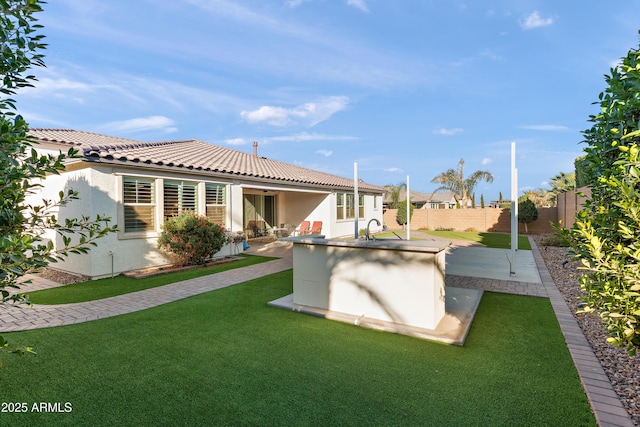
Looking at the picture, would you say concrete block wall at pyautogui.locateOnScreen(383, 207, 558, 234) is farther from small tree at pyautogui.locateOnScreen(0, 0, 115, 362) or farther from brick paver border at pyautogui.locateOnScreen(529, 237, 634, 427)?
small tree at pyautogui.locateOnScreen(0, 0, 115, 362)

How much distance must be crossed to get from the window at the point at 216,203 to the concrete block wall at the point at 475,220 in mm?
18572

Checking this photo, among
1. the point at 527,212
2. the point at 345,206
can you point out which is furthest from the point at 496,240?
the point at 345,206

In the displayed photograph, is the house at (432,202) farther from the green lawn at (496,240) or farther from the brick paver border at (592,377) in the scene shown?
the brick paver border at (592,377)

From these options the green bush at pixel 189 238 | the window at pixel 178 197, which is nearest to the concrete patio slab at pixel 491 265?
the green bush at pixel 189 238

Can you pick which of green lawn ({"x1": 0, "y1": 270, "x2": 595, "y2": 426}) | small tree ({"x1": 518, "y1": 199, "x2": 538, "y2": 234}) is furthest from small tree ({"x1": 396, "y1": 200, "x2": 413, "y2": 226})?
green lawn ({"x1": 0, "y1": 270, "x2": 595, "y2": 426})

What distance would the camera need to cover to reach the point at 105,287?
7547 mm

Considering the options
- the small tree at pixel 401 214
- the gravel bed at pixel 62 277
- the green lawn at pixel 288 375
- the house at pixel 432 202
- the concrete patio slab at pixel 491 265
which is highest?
the house at pixel 432 202

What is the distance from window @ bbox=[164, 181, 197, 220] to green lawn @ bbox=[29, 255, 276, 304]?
2.15 m

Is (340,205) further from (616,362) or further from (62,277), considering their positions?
(616,362)

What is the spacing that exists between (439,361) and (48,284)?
9701 millimetres

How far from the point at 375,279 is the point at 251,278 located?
4505 millimetres

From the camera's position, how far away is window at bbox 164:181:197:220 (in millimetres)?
9961

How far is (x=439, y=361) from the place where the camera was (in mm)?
3801

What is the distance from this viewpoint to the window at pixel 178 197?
9961 mm
